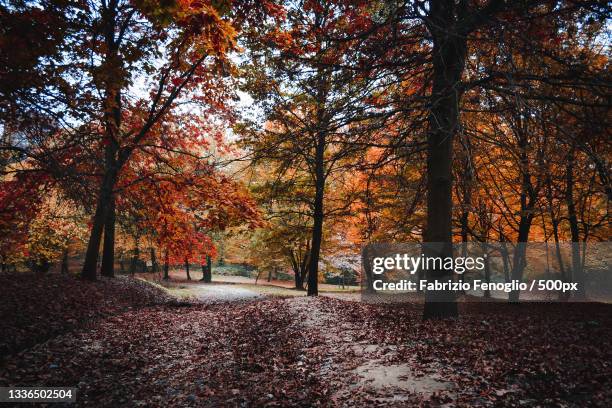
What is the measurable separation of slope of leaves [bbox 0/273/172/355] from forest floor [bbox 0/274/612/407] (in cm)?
5

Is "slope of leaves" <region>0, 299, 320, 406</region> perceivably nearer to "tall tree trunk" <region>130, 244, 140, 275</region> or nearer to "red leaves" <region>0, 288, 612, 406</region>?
"red leaves" <region>0, 288, 612, 406</region>

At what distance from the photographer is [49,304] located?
9.30 metres

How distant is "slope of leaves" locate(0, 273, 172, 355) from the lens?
24.7 ft

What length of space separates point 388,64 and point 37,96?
6641mm

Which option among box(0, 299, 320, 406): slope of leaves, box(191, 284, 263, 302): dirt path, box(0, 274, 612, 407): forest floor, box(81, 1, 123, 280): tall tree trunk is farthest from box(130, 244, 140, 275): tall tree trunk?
box(0, 299, 320, 406): slope of leaves

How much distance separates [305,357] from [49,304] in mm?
7116

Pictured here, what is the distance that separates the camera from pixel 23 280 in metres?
10.6

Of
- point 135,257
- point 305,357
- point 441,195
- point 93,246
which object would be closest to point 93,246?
point 93,246

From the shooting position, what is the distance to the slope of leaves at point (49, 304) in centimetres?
753

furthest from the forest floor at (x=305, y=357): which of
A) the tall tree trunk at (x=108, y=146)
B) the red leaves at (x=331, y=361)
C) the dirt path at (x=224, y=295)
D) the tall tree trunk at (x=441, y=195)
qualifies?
the dirt path at (x=224, y=295)

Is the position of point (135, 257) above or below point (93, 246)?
below

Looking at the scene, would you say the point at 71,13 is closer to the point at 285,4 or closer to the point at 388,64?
the point at 285,4

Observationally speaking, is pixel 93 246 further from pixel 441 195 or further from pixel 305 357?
pixel 441 195

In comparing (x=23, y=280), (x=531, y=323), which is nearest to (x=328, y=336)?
(x=531, y=323)
